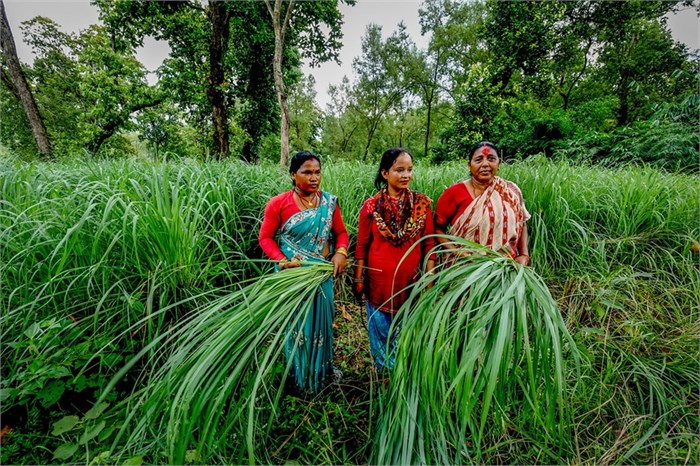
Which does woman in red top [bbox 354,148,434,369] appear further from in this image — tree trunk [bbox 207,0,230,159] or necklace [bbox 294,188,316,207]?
tree trunk [bbox 207,0,230,159]

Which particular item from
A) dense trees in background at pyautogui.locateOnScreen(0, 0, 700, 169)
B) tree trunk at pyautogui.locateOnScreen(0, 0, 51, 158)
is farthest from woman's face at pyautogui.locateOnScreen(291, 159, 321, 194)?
tree trunk at pyautogui.locateOnScreen(0, 0, 51, 158)

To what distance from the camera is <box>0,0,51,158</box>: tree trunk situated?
568 centimetres

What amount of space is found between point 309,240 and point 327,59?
9.21 meters

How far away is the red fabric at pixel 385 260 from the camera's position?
1466 mm

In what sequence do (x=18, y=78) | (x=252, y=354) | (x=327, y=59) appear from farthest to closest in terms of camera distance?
(x=327, y=59), (x=18, y=78), (x=252, y=354)

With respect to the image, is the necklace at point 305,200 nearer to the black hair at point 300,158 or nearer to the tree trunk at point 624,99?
the black hair at point 300,158

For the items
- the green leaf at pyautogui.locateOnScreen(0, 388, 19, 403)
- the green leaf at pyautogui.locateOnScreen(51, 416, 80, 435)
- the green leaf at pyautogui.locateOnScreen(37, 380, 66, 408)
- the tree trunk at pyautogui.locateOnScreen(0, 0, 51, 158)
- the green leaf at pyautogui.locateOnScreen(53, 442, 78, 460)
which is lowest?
the green leaf at pyautogui.locateOnScreen(53, 442, 78, 460)

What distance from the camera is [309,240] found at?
1484 millimetres

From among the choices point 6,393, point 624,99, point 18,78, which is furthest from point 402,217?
point 624,99

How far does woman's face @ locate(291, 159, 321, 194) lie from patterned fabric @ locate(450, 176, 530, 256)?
82 centimetres

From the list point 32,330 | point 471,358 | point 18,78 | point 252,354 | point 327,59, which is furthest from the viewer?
point 327,59

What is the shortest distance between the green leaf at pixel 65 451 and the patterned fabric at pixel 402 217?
160cm

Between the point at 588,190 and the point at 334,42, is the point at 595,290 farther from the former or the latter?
the point at 334,42

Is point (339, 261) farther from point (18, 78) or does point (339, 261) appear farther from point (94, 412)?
point (18, 78)
